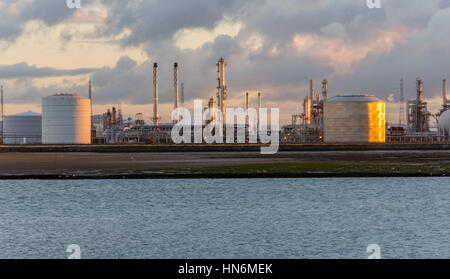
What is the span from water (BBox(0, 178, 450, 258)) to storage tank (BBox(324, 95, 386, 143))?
48.0m

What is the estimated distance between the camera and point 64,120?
302ft

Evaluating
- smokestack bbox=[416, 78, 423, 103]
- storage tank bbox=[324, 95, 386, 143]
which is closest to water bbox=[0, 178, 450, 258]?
storage tank bbox=[324, 95, 386, 143]

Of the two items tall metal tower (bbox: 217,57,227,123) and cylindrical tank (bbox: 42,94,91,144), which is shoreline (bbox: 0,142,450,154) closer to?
cylindrical tank (bbox: 42,94,91,144)

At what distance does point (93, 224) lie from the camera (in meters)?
28.9

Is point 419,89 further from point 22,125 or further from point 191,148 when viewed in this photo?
point 22,125

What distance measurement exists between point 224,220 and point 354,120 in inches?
2731

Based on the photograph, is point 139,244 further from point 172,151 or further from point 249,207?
point 172,151

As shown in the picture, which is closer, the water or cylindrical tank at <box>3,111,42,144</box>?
the water

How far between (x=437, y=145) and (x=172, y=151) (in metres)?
35.6

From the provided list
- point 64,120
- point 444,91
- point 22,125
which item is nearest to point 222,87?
point 64,120

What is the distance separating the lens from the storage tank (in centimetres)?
9656

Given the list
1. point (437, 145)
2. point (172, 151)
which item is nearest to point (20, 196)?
point (172, 151)

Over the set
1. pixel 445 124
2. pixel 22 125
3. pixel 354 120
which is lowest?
pixel 445 124

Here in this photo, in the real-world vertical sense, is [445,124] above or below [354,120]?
below
